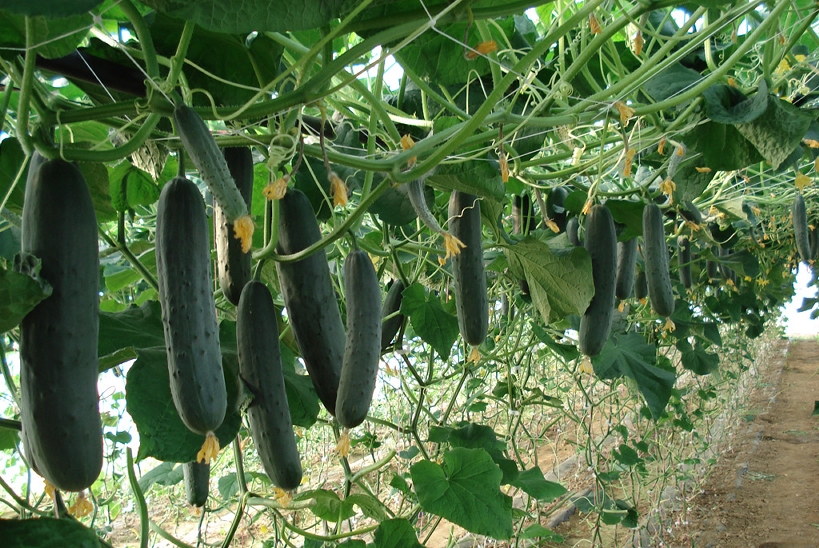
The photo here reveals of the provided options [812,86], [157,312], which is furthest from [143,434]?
[812,86]

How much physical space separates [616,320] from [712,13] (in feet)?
5.85

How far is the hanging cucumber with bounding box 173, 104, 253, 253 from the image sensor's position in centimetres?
65

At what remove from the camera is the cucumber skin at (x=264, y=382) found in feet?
3.06

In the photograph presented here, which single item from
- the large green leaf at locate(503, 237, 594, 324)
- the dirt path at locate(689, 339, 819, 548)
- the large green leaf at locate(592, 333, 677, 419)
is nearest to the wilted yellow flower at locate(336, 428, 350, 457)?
the large green leaf at locate(503, 237, 594, 324)

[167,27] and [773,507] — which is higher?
[167,27]

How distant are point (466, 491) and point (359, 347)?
2.69ft

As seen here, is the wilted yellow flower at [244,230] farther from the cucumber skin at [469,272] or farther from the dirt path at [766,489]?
the dirt path at [766,489]

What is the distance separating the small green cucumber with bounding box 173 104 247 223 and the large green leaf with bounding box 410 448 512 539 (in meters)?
1.12

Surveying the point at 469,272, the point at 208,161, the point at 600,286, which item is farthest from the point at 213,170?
the point at 600,286

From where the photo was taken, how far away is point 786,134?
1.51m

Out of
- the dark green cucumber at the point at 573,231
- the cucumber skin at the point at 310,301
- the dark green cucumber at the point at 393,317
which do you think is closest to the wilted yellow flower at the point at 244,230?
the cucumber skin at the point at 310,301

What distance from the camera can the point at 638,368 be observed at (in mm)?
2533

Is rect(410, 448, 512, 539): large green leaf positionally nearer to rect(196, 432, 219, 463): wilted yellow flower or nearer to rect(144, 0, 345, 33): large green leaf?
rect(196, 432, 219, 463): wilted yellow flower

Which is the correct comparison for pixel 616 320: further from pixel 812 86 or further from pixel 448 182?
pixel 448 182
